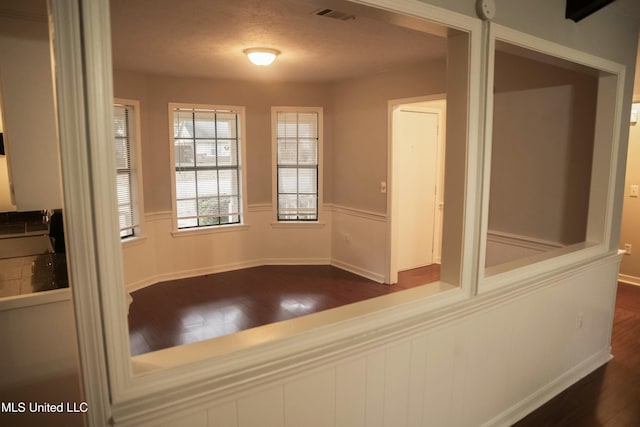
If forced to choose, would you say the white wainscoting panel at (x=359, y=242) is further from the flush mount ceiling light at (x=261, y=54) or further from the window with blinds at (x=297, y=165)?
the flush mount ceiling light at (x=261, y=54)

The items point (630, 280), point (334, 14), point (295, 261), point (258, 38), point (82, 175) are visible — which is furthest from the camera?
point (295, 261)

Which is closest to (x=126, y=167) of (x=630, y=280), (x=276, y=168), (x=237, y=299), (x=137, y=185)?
(x=137, y=185)

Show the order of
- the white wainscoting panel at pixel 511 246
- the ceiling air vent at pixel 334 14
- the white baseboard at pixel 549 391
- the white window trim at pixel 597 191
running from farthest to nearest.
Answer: the white wainscoting panel at pixel 511 246 < the ceiling air vent at pixel 334 14 < the white baseboard at pixel 549 391 < the white window trim at pixel 597 191

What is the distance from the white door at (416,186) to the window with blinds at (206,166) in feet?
7.30

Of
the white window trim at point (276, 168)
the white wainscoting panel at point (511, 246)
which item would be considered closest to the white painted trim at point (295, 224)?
the white window trim at point (276, 168)

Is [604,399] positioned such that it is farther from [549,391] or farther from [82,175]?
[82,175]

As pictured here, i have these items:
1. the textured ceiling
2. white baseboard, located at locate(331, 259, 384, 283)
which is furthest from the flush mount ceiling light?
white baseboard, located at locate(331, 259, 384, 283)

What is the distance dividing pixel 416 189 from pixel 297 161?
1.69 meters

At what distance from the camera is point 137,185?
16.0 ft

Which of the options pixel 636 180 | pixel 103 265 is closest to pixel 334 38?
pixel 103 265

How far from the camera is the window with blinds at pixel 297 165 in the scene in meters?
5.72

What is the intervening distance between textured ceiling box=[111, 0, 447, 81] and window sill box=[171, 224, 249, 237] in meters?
1.93

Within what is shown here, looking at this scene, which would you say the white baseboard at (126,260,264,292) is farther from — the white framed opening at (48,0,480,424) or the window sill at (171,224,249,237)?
the white framed opening at (48,0,480,424)

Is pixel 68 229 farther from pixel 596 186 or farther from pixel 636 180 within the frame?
pixel 636 180
